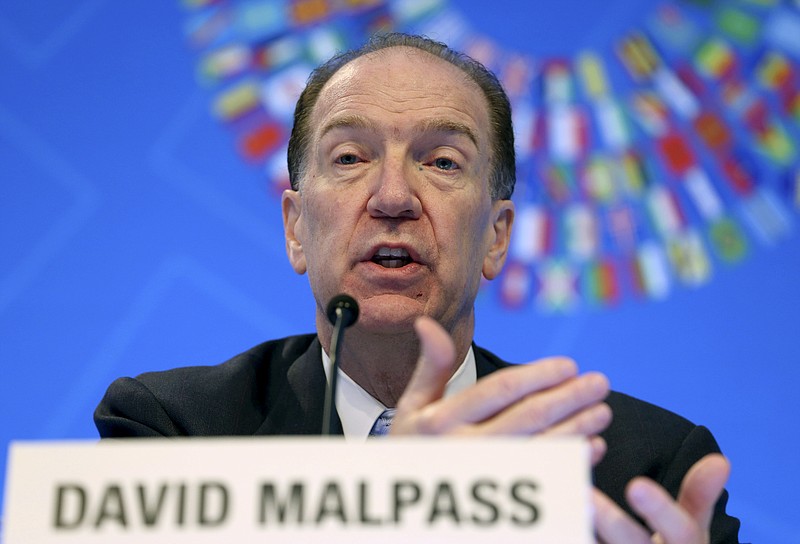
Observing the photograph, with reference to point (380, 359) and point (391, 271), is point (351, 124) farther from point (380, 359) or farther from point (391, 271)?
point (380, 359)

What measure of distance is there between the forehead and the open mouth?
25 cm

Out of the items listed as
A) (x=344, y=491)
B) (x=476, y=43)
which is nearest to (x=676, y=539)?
(x=344, y=491)

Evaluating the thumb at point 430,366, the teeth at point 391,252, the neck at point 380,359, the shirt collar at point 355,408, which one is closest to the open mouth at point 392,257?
the teeth at point 391,252

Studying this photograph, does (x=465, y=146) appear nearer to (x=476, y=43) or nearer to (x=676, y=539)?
(x=476, y=43)

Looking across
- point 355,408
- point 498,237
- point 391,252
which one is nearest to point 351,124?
point 391,252

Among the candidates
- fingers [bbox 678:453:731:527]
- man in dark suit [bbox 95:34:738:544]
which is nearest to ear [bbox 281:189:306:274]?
man in dark suit [bbox 95:34:738:544]

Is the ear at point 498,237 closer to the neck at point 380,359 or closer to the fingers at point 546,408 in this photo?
the neck at point 380,359

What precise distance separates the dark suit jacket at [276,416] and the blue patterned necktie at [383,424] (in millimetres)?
67

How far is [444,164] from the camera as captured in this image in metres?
1.72

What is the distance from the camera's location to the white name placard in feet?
2.51

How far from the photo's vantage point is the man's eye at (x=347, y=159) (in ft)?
5.62

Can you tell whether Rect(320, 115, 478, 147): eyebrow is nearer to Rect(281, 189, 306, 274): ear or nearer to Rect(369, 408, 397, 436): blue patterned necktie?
Rect(281, 189, 306, 274): ear

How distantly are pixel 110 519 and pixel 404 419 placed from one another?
0.31m

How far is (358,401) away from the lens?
175 centimetres
